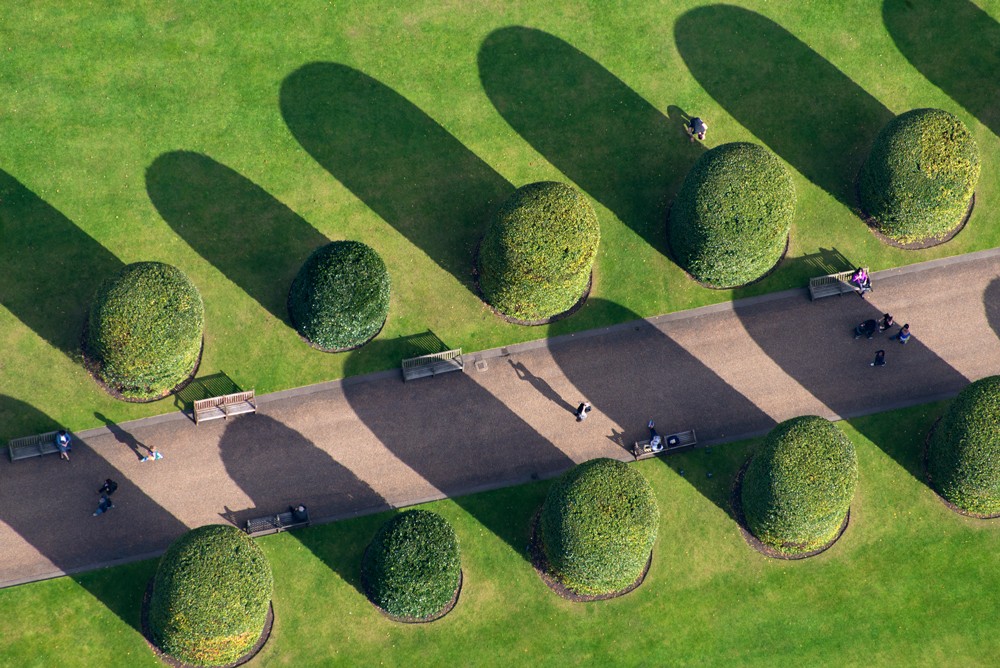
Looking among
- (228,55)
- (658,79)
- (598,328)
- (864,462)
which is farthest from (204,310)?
(864,462)

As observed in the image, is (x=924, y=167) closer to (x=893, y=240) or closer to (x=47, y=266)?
(x=893, y=240)

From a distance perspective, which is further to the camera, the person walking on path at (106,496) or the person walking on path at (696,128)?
the person walking on path at (696,128)

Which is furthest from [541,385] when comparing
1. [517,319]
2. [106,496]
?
[106,496]

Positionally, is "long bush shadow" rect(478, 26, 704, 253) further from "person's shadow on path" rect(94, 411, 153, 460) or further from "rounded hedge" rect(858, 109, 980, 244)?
"person's shadow on path" rect(94, 411, 153, 460)

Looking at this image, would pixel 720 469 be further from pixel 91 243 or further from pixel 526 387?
pixel 91 243

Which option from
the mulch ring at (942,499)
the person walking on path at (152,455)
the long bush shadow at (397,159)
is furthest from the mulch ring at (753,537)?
the person walking on path at (152,455)

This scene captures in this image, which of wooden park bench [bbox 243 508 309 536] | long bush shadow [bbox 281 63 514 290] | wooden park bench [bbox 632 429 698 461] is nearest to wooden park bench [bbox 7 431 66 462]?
wooden park bench [bbox 243 508 309 536]

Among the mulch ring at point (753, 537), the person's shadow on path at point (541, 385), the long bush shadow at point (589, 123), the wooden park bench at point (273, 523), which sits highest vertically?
the long bush shadow at point (589, 123)

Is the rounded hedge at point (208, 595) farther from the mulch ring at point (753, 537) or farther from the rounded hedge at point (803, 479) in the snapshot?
the rounded hedge at point (803, 479)
